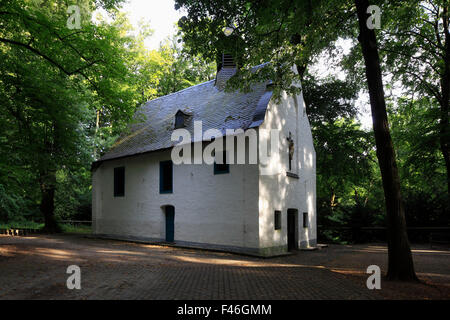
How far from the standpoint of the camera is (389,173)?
898 centimetres

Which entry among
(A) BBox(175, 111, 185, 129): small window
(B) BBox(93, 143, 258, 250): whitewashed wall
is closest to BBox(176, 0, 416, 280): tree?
(B) BBox(93, 143, 258, 250): whitewashed wall

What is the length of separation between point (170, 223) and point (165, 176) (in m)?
2.56

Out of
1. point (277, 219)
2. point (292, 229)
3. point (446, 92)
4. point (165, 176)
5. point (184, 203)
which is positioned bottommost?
point (292, 229)

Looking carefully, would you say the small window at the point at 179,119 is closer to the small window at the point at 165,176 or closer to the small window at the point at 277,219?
the small window at the point at 165,176

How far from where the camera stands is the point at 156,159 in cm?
1867

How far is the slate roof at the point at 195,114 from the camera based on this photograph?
50.4ft

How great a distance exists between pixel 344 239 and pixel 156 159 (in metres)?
14.3

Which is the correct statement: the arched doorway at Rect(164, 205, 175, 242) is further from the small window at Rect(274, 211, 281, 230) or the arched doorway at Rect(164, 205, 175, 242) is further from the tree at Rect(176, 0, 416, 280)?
the tree at Rect(176, 0, 416, 280)

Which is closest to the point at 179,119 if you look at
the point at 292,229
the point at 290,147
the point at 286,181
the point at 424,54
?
the point at 290,147

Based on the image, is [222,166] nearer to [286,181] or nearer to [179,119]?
[286,181]

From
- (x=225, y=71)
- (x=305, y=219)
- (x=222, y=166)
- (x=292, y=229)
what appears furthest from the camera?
(x=225, y=71)

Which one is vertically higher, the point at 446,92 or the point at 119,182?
the point at 446,92

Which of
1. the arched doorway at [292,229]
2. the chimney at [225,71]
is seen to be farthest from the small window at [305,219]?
the chimney at [225,71]

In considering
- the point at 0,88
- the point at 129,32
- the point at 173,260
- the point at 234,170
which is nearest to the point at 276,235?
the point at 234,170
